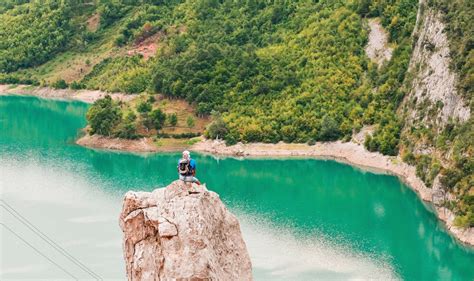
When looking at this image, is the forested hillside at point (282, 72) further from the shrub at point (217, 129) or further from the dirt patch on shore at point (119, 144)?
the dirt patch on shore at point (119, 144)

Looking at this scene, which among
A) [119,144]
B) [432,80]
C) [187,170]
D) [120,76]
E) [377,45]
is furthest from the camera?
[120,76]

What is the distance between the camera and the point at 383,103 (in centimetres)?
10306

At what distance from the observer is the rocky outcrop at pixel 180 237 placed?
16.5 meters

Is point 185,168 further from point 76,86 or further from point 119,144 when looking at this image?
point 76,86

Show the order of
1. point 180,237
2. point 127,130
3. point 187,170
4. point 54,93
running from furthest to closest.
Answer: point 54,93
point 127,130
point 187,170
point 180,237

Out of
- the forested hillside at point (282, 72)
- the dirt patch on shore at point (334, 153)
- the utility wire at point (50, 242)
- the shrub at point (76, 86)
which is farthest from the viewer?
the shrub at point (76, 86)

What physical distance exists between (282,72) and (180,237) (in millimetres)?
98886

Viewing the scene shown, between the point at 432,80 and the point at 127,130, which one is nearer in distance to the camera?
the point at 432,80

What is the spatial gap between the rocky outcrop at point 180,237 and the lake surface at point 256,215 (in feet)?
101

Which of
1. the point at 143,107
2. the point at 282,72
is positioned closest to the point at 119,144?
the point at 143,107

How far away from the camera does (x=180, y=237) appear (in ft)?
54.5

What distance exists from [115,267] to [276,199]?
90.7 ft

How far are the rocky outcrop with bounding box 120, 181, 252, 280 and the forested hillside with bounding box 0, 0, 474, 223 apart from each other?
56604 mm

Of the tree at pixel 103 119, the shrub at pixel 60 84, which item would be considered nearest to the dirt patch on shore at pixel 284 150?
the tree at pixel 103 119
